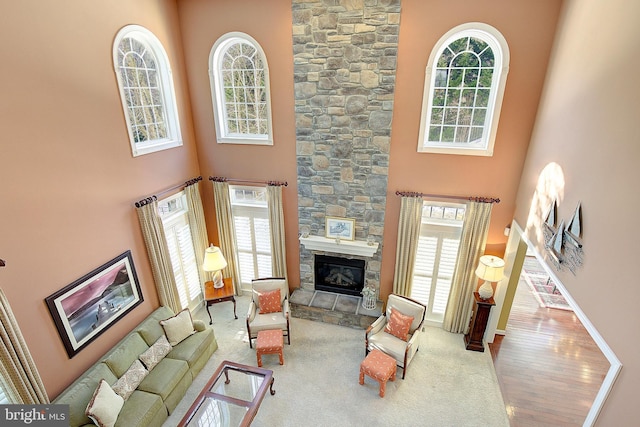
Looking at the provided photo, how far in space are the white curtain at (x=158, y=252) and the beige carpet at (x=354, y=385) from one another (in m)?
1.35

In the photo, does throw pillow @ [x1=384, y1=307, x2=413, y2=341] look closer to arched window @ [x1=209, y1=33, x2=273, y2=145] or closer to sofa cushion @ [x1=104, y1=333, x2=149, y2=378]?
arched window @ [x1=209, y1=33, x2=273, y2=145]

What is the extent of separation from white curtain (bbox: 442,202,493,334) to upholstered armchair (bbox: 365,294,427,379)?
99cm

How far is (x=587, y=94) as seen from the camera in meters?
3.92

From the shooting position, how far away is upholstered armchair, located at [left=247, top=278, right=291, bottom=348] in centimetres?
664

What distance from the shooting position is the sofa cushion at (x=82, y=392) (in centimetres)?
446

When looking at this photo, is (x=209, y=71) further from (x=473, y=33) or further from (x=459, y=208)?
(x=459, y=208)

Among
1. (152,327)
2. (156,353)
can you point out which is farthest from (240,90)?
(156,353)

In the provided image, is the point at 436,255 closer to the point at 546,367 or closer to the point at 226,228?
the point at 546,367

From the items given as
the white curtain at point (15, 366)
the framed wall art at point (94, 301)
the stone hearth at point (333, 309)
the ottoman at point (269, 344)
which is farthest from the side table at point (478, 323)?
the white curtain at point (15, 366)

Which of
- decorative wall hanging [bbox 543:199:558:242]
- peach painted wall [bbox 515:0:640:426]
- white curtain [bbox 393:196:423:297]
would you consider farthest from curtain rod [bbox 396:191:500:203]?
decorative wall hanging [bbox 543:199:558:242]

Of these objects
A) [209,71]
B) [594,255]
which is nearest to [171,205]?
[209,71]

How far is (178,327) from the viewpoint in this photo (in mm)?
6098

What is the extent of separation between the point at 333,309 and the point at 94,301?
174 inches

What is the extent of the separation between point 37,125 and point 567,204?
6.65 meters
